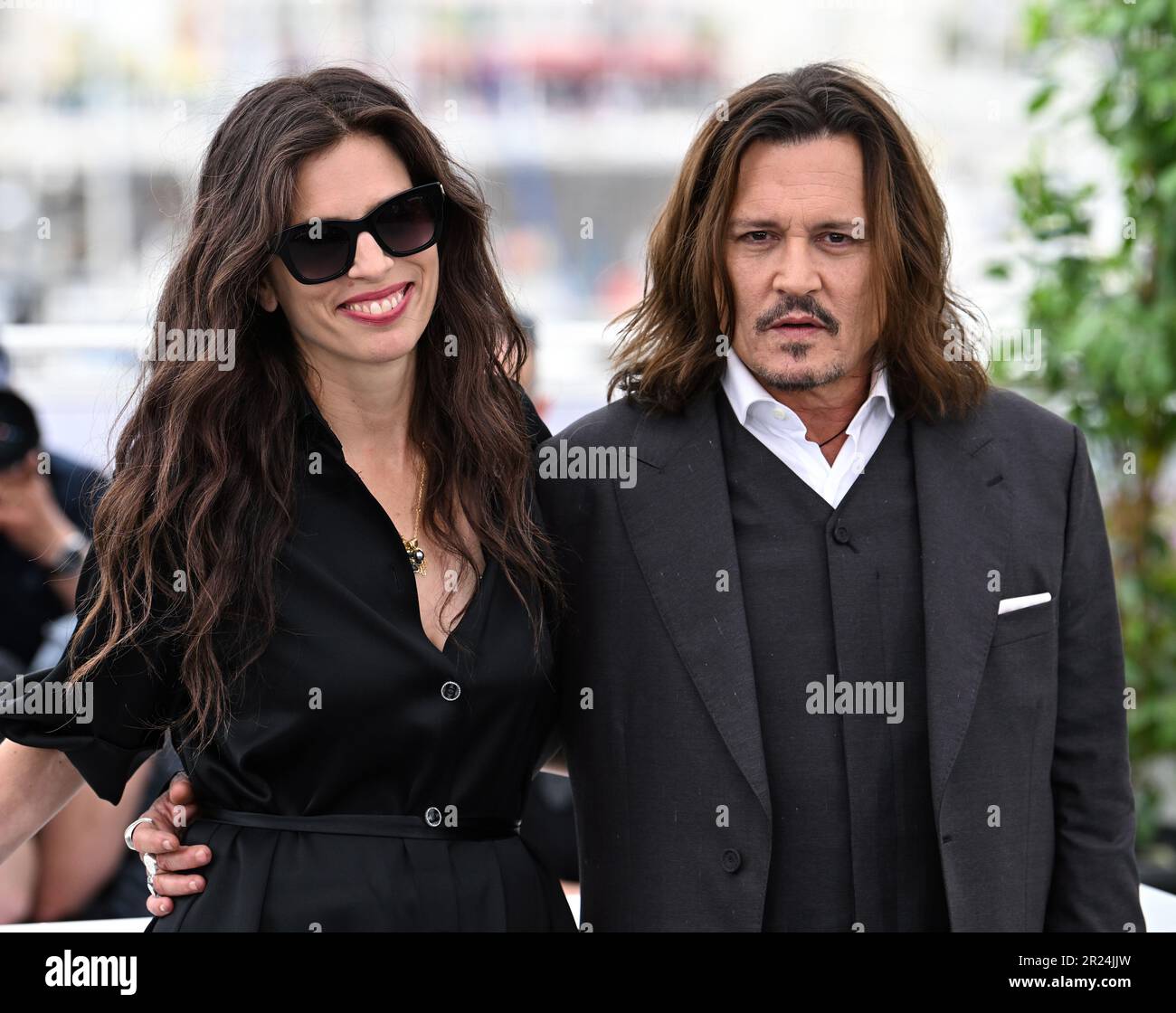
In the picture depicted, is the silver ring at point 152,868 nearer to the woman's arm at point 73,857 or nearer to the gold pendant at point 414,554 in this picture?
the gold pendant at point 414,554

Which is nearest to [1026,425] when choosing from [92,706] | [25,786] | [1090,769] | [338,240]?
[1090,769]

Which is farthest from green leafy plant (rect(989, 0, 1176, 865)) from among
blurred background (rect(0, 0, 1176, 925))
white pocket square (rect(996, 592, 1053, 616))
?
blurred background (rect(0, 0, 1176, 925))

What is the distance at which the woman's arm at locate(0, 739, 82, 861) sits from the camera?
1872 millimetres

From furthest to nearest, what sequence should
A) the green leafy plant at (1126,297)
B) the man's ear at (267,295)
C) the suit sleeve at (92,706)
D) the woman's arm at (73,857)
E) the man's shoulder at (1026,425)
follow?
the green leafy plant at (1126,297) < the woman's arm at (73,857) < the man's shoulder at (1026,425) < the man's ear at (267,295) < the suit sleeve at (92,706)

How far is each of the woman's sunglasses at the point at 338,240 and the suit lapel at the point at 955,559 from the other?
867mm

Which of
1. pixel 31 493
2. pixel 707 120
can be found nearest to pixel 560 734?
pixel 707 120

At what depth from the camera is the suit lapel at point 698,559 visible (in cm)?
197

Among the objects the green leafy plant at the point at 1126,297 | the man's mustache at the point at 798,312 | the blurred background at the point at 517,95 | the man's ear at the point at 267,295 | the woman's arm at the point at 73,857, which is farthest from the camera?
the blurred background at the point at 517,95

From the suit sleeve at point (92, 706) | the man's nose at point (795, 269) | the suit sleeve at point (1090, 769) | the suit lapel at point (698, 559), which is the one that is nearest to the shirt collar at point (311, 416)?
the suit sleeve at point (92, 706)

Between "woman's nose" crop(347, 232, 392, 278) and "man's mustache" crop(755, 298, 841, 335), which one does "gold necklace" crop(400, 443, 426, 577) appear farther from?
"man's mustache" crop(755, 298, 841, 335)

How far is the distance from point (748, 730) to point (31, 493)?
2.38 m

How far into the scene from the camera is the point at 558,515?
217 cm

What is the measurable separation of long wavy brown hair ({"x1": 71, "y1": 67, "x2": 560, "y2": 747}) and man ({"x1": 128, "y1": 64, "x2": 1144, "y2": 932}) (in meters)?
0.16

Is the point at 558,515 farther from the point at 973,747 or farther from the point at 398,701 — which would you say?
the point at 973,747
